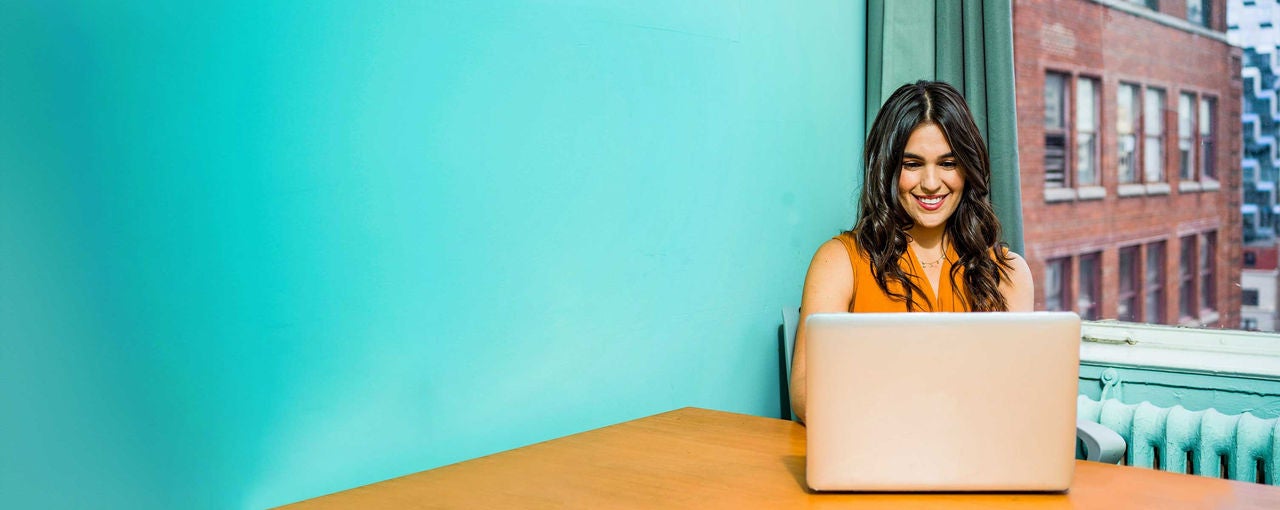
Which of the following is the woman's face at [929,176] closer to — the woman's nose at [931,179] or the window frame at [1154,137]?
the woman's nose at [931,179]

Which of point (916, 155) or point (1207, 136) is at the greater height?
point (1207, 136)

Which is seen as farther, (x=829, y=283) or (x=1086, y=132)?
(x=1086, y=132)

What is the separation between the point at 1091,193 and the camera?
295 centimetres

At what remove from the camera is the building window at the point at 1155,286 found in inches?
111

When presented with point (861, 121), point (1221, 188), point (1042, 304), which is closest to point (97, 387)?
point (861, 121)

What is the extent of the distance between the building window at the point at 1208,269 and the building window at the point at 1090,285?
268 mm

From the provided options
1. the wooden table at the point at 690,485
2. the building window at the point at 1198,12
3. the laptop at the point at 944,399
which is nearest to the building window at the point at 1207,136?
the building window at the point at 1198,12

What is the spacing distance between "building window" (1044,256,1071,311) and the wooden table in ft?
5.01

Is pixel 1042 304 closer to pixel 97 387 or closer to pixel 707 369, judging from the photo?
pixel 707 369

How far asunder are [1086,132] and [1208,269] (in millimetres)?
513

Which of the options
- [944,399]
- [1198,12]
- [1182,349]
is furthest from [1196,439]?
[944,399]

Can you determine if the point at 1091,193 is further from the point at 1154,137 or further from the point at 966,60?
the point at 966,60

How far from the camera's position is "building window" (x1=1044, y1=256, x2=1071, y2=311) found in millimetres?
2977

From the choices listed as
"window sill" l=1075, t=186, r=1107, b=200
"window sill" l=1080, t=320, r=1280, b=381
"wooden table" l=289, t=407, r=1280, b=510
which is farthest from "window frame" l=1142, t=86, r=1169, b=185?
"wooden table" l=289, t=407, r=1280, b=510
